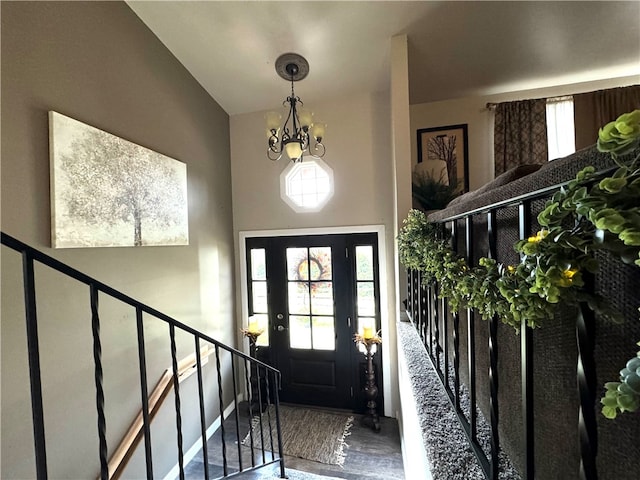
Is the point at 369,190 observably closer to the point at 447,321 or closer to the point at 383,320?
the point at 383,320

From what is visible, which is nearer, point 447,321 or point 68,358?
point 447,321

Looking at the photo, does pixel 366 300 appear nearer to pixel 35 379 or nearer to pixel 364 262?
pixel 364 262

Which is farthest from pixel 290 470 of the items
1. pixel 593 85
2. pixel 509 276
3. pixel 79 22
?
pixel 593 85

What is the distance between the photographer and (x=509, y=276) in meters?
0.51

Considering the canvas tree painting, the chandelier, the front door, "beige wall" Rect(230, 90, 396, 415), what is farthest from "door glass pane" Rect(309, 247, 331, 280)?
the canvas tree painting

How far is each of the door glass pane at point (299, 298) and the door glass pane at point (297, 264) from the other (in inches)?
3.6

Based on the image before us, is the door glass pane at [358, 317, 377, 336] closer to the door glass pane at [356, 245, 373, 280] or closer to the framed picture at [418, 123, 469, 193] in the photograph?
the door glass pane at [356, 245, 373, 280]

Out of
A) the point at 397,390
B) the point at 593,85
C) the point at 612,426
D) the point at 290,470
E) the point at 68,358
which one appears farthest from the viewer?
the point at 397,390

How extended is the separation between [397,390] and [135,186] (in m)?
3.32

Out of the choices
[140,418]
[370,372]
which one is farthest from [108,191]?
[370,372]

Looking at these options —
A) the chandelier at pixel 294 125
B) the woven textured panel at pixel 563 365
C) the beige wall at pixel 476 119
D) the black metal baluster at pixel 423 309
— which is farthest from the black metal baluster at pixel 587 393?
the beige wall at pixel 476 119

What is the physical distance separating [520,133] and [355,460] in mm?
3601

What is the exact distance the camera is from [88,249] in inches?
80.4

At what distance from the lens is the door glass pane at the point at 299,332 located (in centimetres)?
362
